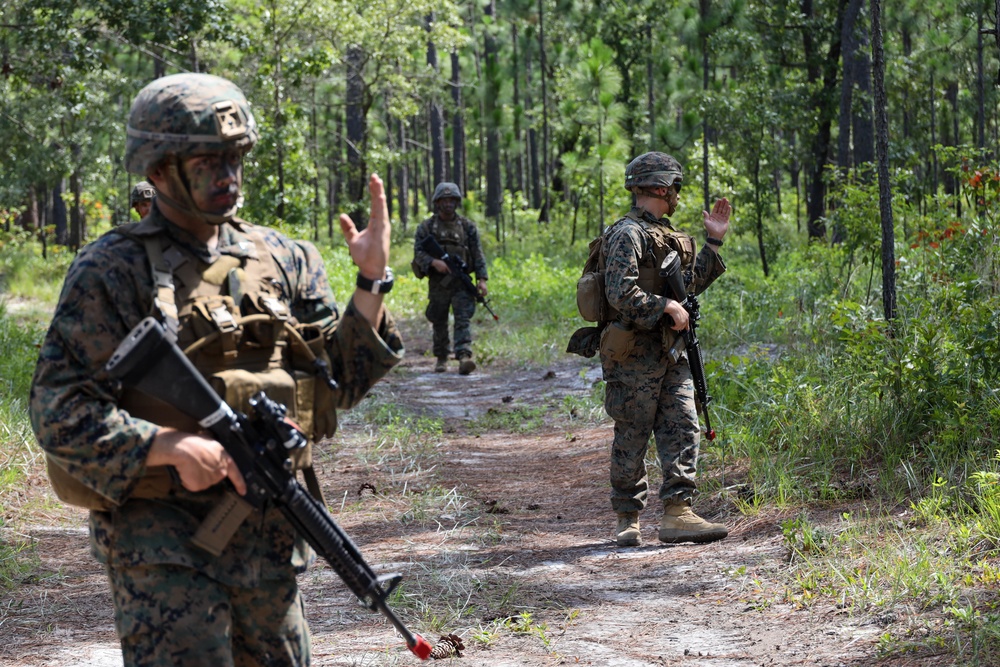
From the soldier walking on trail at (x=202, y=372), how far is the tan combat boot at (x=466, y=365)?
360 inches

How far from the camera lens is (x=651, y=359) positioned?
5.85 meters

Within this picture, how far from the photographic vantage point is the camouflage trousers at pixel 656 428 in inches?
231

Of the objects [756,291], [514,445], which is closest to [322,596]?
[514,445]

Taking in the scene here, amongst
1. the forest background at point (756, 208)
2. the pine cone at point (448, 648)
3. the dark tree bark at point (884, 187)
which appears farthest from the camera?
the dark tree bark at point (884, 187)

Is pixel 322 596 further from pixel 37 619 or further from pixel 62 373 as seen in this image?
pixel 62 373

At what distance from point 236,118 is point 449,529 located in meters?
3.96

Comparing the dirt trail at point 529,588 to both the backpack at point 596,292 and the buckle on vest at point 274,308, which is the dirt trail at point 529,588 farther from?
the buckle on vest at point 274,308

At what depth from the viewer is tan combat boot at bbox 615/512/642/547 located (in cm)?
588

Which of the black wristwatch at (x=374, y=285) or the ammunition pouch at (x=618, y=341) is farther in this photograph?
the ammunition pouch at (x=618, y=341)

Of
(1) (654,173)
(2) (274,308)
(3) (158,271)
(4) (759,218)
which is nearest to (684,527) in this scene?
(1) (654,173)

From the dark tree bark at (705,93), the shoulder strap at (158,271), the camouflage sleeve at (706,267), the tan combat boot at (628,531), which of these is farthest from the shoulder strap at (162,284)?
the dark tree bark at (705,93)

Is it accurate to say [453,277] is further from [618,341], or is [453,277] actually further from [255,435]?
[255,435]

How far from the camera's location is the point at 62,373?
2322 mm

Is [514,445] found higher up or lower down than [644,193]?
lower down
